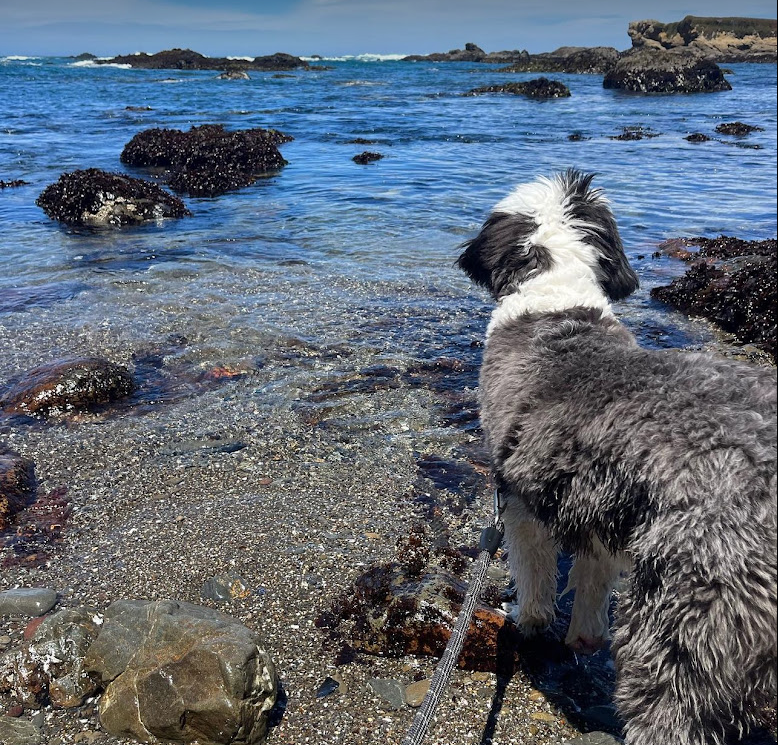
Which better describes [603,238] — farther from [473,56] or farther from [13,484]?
[473,56]

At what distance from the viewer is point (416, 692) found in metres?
3.38

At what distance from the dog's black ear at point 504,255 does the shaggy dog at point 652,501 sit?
626 mm

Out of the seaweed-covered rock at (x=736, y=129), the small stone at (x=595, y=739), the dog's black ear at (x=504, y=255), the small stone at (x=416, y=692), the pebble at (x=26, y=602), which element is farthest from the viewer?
the seaweed-covered rock at (x=736, y=129)

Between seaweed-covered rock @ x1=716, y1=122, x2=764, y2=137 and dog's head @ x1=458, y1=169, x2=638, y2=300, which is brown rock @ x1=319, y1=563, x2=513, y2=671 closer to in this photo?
dog's head @ x1=458, y1=169, x2=638, y2=300

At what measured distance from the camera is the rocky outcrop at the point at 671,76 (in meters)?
50.0

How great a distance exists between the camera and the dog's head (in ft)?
13.6

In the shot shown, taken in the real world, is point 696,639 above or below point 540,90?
below

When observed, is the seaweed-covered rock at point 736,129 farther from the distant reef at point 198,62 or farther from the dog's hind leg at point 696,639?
the distant reef at point 198,62

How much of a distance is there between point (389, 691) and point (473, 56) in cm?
13206

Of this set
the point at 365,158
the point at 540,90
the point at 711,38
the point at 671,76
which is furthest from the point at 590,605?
the point at 711,38

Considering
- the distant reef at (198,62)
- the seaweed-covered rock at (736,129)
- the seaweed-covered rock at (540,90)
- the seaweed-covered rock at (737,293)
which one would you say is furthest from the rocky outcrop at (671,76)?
the distant reef at (198,62)

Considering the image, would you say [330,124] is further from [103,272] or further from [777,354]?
[777,354]

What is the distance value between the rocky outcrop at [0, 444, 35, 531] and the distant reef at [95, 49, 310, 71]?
90077 mm

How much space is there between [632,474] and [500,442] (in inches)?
32.1
